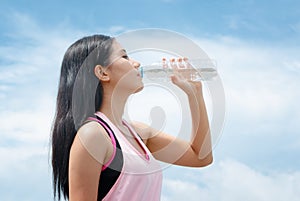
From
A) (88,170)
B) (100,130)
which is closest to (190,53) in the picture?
(100,130)

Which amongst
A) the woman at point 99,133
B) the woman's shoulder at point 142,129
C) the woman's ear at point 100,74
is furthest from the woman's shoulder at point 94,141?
the woman's shoulder at point 142,129

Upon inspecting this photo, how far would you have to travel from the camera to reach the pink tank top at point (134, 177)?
184cm

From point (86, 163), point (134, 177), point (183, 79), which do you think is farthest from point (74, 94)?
point (183, 79)

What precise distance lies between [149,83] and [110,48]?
325 mm

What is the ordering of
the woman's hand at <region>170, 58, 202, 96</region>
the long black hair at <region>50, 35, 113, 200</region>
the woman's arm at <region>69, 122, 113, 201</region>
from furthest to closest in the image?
1. the woman's hand at <region>170, 58, 202, 96</region>
2. the long black hair at <region>50, 35, 113, 200</region>
3. the woman's arm at <region>69, 122, 113, 201</region>

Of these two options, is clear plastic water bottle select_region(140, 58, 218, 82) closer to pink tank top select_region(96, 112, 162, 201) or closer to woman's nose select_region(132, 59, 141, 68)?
woman's nose select_region(132, 59, 141, 68)

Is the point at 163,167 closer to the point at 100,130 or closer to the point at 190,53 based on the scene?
the point at 100,130

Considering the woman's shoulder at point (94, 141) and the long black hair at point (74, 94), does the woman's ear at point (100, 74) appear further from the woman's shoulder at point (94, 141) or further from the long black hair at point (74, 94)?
the woman's shoulder at point (94, 141)

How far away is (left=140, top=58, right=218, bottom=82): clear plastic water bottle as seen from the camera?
86.7 inches

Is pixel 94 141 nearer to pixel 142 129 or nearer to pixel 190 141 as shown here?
pixel 142 129

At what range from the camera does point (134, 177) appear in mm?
1854

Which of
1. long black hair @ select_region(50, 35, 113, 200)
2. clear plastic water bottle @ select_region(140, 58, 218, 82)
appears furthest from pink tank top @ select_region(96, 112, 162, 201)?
clear plastic water bottle @ select_region(140, 58, 218, 82)

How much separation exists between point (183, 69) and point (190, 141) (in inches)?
14.5

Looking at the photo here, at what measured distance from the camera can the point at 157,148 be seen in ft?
7.40
